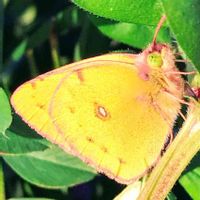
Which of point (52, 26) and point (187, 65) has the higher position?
point (187, 65)

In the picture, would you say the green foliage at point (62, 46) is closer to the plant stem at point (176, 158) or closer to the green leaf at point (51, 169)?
the green leaf at point (51, 169)

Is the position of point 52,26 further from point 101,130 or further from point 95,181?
point 101,130

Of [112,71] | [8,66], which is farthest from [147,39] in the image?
[8,66]

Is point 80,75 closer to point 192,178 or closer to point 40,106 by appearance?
point 40,106

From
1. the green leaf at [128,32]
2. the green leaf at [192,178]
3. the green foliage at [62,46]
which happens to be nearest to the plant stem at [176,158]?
the green foliage at [62,46]

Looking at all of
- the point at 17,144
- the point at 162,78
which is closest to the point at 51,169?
the point at 17,144
